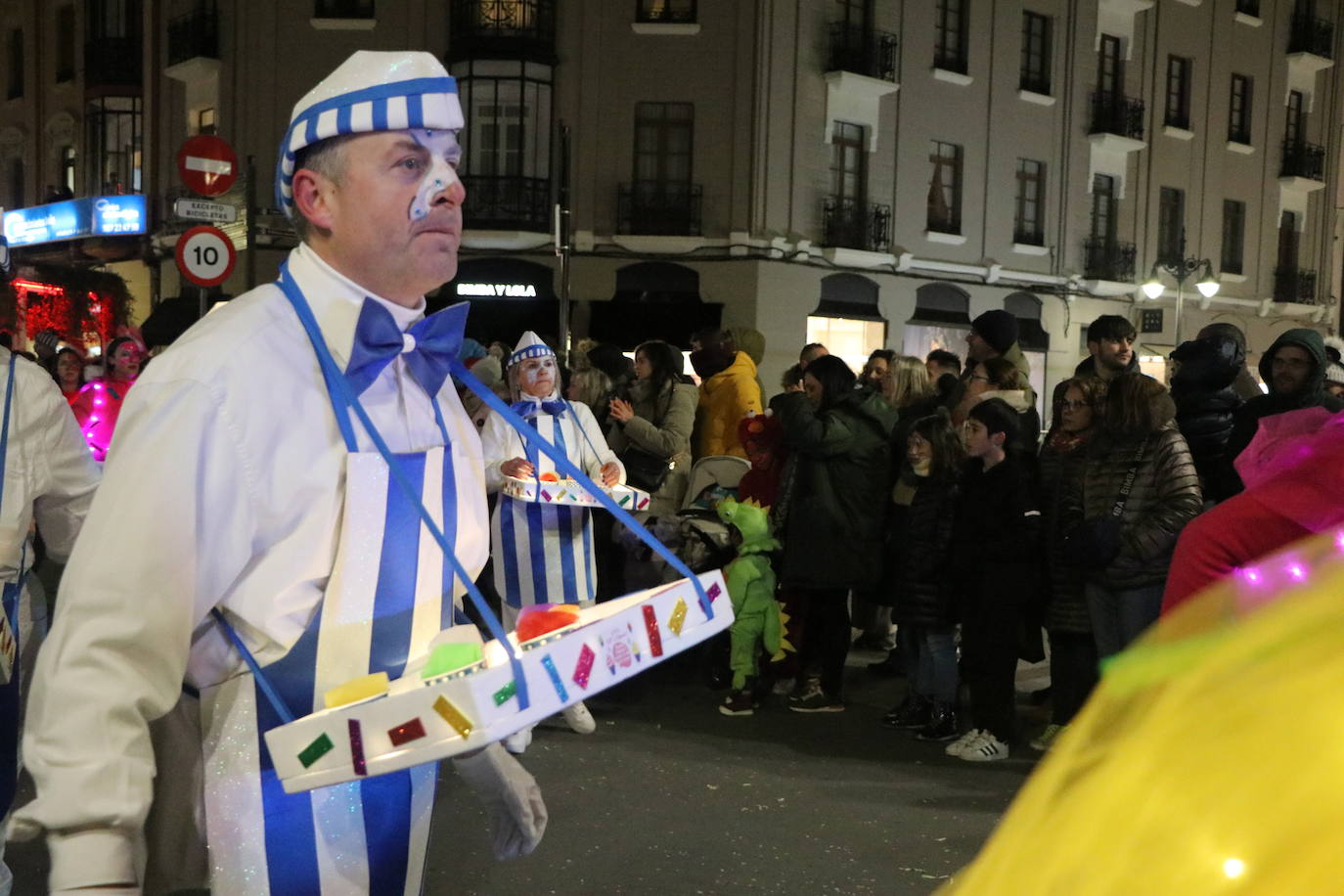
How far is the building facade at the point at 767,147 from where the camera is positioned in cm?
2366

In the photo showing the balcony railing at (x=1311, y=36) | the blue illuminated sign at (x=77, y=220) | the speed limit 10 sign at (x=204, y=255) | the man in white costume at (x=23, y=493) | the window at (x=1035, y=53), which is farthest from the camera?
the balcony railing at (x=1311, y=36)

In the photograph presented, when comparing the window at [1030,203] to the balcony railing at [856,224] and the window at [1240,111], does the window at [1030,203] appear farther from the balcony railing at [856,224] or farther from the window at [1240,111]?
the window at [1240,111]

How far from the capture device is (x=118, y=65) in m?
29.5

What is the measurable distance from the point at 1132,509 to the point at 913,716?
1755 mm

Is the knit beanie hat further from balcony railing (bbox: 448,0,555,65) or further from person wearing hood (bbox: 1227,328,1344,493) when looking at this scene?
balcony railing (bbox: 448,0,555,65)

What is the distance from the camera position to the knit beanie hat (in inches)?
311

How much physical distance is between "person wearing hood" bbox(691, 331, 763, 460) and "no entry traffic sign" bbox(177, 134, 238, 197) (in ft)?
14.8

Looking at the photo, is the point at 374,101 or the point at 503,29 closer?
the point at 374,101

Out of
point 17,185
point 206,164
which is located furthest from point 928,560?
point 17,185

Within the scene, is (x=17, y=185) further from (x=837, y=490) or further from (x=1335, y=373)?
(x=1335, y=373)

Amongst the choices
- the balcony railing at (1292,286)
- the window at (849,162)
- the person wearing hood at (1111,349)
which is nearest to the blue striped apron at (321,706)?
the person wearing hood at (1111,349)

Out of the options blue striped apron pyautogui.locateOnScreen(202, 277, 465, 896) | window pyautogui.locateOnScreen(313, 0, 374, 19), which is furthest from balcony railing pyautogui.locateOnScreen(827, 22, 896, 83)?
blue striped apron pyautogui.locateOnScreen(202, 277, 465, 896)

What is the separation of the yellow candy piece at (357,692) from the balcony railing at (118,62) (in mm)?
31216

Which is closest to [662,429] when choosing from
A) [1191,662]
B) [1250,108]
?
[1191,662]
